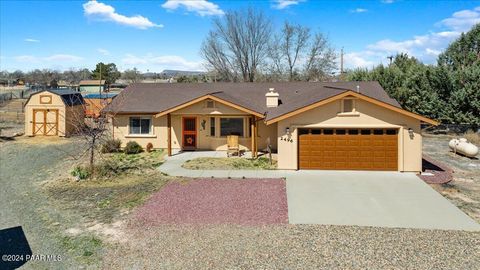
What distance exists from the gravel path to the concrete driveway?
0.75 meters

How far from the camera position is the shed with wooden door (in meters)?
28.8

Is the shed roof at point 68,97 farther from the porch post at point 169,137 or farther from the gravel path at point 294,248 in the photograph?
the gravel path at point 294,248

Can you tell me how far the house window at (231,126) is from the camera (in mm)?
22322

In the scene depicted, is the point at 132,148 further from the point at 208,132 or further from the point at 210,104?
the point at 210,104

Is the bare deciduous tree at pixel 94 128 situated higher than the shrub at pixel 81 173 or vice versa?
the bare deciduous tree at pixel 94 128

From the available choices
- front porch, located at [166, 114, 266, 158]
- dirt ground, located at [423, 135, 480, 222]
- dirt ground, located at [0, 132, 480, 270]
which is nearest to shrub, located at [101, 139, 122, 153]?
front porch, located at [166, 114, 266, 158]

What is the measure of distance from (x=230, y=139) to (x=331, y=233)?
11780 millimetres

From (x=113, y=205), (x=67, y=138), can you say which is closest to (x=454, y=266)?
(x=113, y=205)

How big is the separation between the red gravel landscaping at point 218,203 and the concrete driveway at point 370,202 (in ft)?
1.99

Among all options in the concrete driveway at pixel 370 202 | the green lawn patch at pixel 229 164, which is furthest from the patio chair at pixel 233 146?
the concrete driveway at pixel 370 202

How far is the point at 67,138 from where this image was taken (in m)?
28.7

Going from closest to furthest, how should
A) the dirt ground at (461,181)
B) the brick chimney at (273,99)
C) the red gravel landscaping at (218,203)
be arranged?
the red gravel landscaping at (218,203) → the dirt ground at (461,181) → the brick chimney at (273,99)

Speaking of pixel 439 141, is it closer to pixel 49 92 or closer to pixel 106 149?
pixel 106 149

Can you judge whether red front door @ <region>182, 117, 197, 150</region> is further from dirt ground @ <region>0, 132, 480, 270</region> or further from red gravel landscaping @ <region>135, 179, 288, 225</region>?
dirt ground @ <region>0, 132, 480, 270</region>
